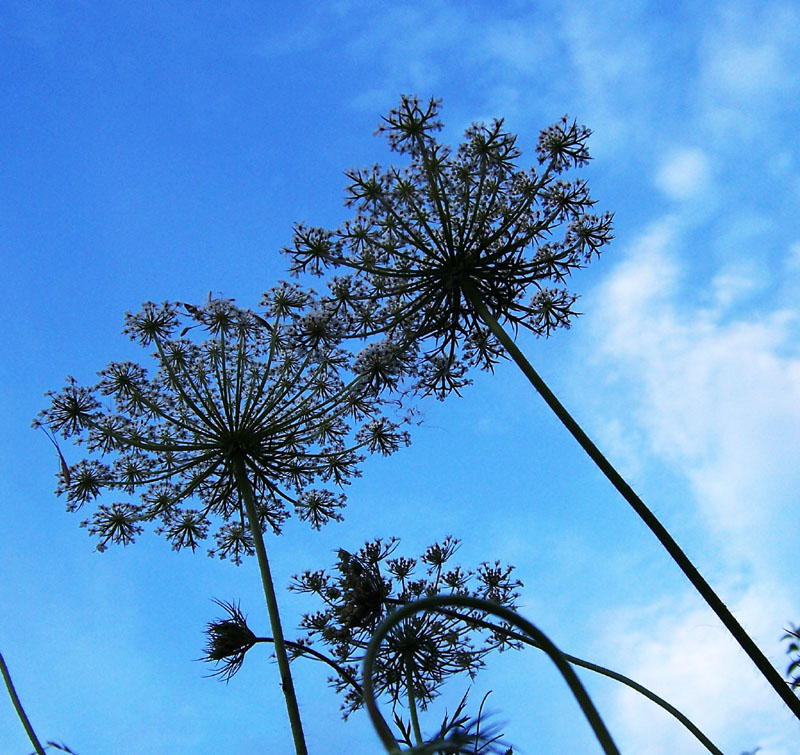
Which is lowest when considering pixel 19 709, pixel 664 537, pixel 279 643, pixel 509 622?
pixel 509 622

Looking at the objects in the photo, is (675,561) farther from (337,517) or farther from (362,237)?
(337,517)

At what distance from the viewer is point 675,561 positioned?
660cm

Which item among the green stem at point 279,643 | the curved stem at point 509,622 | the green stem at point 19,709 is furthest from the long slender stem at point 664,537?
the green stem at point 19,709

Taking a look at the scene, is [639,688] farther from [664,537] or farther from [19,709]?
[19,709]

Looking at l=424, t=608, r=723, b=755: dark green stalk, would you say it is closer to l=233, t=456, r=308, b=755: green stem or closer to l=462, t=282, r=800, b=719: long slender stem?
l=462, t=282, r=800, b=719: long slender stem

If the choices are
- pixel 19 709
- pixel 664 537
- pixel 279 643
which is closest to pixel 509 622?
pixel 19 709

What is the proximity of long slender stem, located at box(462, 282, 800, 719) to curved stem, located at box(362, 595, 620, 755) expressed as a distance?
3.59 m

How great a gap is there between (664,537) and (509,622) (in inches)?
173

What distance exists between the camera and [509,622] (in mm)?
2805

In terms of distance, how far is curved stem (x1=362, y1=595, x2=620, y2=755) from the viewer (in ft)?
8.82

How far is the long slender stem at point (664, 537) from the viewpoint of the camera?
18.9 feet

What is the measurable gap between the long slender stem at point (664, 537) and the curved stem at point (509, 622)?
3.59m

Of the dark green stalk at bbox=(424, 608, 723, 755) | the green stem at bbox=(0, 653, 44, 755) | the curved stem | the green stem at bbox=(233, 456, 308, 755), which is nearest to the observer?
the curved stem

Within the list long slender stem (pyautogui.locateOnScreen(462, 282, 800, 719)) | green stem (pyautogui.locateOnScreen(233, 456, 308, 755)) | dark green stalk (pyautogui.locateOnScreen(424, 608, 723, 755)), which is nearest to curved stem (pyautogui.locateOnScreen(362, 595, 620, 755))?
dark green stalk (pyautogui.locateOnScreen(424, 608, 723, 755))
